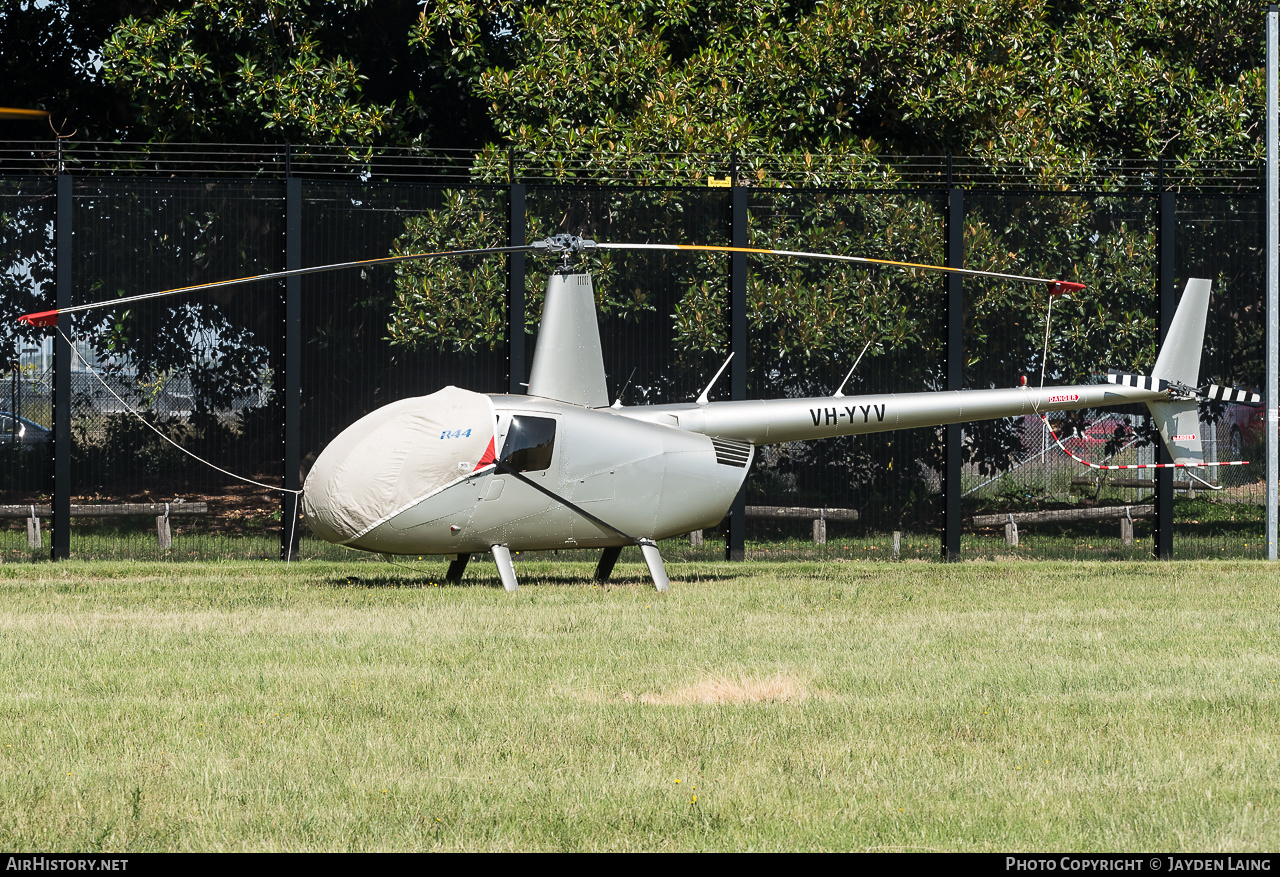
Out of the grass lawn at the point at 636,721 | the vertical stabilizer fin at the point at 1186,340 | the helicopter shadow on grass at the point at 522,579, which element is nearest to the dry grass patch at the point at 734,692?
the grass lawn at the point at 636,721

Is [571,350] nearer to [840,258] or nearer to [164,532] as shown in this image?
[840,258]

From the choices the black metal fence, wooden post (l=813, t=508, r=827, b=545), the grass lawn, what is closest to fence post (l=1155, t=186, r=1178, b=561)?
the black metal fence

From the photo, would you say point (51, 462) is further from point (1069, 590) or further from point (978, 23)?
point (978, 23)

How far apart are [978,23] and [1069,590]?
7.88m

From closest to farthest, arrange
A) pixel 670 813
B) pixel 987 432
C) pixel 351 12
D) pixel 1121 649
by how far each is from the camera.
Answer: pixel 670 813
pixel 1121 649
pixel 987 432
pixel 351 12

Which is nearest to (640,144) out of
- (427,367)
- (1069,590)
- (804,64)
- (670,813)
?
(804,64)

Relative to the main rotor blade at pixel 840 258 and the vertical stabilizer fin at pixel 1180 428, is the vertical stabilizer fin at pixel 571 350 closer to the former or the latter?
the main rotor blade at pixel 840 258

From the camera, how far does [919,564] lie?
1478 cm

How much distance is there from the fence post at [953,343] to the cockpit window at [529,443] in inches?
208

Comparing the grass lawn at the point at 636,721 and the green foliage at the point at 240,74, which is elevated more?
the green foliage at the point at 240,74

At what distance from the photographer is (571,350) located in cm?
1223

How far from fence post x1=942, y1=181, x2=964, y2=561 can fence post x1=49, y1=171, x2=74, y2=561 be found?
8861 mm

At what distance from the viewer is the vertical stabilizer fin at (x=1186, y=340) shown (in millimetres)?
13453

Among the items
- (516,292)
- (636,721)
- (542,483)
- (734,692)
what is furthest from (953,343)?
(636,721)
